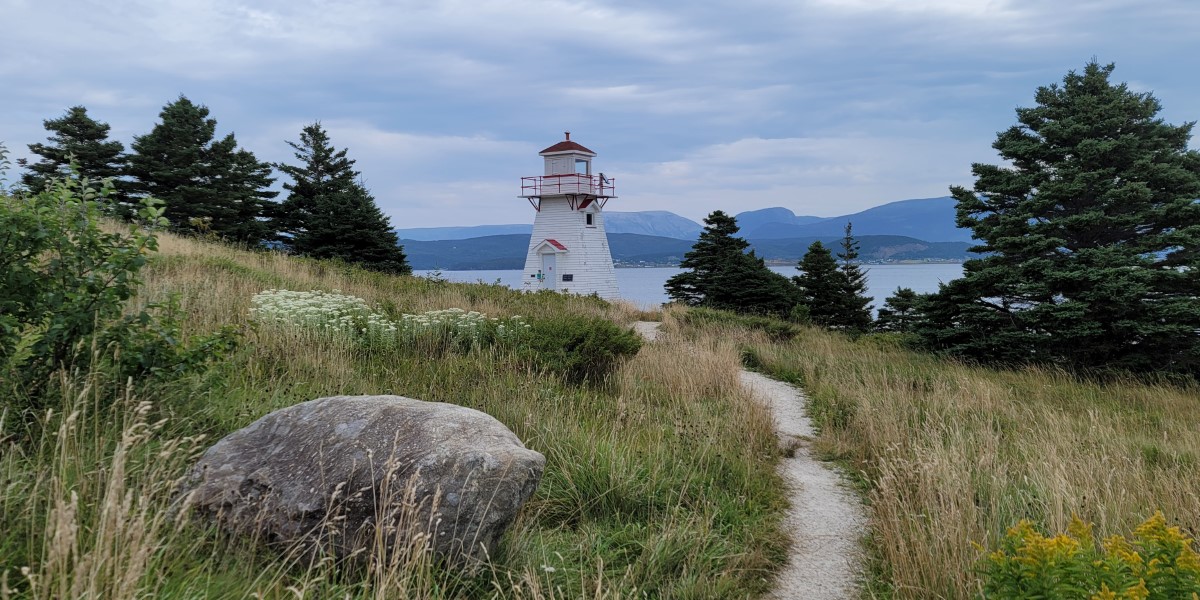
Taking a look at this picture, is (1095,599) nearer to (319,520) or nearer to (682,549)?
(682,549)

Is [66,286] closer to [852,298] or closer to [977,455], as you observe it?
[977,455]

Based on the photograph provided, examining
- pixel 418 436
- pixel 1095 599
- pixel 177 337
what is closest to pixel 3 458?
pixel 177 337

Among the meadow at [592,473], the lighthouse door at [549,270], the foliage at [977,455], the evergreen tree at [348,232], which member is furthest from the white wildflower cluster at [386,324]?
the lighthouse door at [549,270]

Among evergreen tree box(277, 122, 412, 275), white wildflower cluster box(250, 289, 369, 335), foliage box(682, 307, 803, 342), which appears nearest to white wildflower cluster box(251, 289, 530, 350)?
white wildflower cluster box(250, 289, 369, 335)

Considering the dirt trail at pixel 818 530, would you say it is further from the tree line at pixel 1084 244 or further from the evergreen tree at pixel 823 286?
the evergreen tree at pixel 823 286

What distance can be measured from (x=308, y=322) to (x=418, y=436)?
5.39m

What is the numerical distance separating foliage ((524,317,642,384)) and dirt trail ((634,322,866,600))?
99.4 inches

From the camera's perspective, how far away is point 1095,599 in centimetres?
224

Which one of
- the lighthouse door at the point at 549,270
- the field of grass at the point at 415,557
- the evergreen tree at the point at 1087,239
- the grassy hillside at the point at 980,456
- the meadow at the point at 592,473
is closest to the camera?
the field of grass at the point at 415,557

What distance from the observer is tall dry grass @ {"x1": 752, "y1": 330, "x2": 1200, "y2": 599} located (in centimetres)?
388

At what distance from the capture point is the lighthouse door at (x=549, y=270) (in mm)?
36344

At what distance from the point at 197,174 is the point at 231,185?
163 centimetres

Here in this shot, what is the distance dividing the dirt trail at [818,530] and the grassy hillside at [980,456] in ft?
0.59

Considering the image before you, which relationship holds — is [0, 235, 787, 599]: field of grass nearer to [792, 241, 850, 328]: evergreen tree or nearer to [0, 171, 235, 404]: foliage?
[0, 171, 235, 404]: foliage
